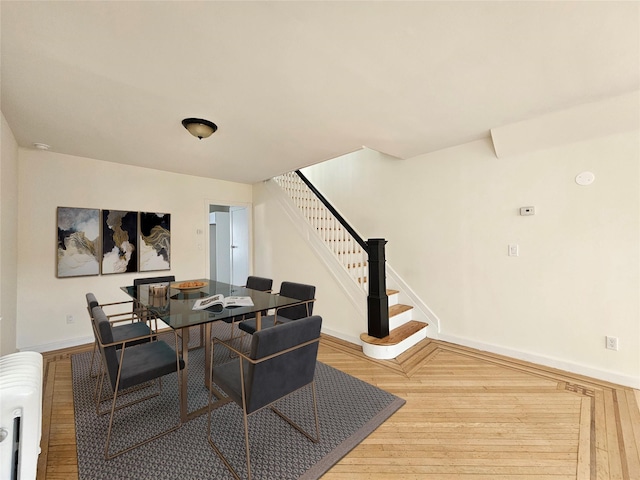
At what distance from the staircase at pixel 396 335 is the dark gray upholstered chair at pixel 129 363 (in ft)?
6.38

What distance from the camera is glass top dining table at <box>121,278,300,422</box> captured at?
1912mm

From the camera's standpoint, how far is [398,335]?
10.7 feet

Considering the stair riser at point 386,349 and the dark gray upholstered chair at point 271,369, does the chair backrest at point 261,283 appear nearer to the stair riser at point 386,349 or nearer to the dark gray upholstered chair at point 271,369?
the stair riser at point 386,349

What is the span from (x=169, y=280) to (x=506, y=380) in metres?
3.87

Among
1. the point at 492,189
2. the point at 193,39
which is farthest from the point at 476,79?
the point at 193,39

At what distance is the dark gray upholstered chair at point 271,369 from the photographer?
58.9 inches

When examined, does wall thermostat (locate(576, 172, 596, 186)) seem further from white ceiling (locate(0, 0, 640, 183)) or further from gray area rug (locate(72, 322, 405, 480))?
gray area rug (locate(72, 322, 405, 480))

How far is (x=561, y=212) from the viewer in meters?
2.76

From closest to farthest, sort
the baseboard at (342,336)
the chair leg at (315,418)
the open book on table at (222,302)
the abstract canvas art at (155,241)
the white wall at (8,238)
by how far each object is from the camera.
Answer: the chair leg at (315,418) < the open book on table at (222,302) < the white wall at (8,238) < the baseboard at (342,336) < the abstract canvas art at (155,241)

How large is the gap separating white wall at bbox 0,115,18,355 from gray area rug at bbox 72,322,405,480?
2.96 ft

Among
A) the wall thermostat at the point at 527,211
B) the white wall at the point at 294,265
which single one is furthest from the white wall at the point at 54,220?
the wall thermostat at the point at 527,211

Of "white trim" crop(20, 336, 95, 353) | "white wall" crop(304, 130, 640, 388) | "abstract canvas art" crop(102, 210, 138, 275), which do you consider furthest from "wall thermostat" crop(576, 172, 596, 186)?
"white trim" crop(20, 336, 95, 353)

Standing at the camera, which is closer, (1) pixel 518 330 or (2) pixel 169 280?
(1) pixel 518 330

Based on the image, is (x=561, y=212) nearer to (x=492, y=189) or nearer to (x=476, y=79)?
(x=492, y=189)
